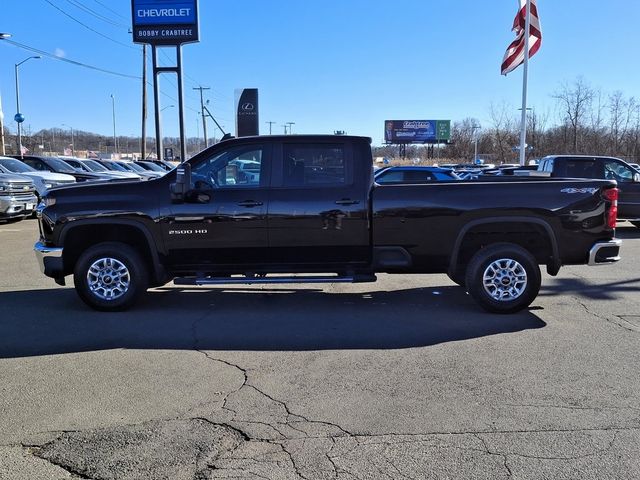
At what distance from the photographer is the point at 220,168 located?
21.8 feet

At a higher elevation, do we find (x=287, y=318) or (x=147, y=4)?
(x=147, y=4)

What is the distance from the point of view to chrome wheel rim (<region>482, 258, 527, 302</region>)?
6574 millimetres

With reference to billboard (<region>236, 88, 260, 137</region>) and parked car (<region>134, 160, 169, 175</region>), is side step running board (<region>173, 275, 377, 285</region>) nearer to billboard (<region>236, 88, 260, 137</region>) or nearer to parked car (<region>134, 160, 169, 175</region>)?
billboard (<region>236, 88, 260, 137</region>)

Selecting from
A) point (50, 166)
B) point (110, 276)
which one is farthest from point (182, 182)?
point (50, 166)

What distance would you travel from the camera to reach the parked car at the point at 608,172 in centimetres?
1364

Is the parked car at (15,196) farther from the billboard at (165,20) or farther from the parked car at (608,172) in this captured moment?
the billboard at (165,20)

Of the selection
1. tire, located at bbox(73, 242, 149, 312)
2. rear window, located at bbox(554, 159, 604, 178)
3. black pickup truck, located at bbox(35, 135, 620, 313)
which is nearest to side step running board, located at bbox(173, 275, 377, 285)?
black pickup truck, located at bbox(35, 135, 620, 313)

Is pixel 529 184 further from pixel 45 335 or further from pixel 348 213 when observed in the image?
pixel 45 335

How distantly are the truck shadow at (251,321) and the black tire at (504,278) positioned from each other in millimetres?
193

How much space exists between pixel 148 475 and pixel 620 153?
2111 inches

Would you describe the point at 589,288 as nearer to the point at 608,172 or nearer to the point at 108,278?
the point at 108,278

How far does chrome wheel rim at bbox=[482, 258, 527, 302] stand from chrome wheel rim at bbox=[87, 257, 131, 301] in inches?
171

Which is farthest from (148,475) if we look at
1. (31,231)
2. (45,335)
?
(31,231)

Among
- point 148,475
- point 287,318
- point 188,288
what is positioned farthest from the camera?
point 188,288
